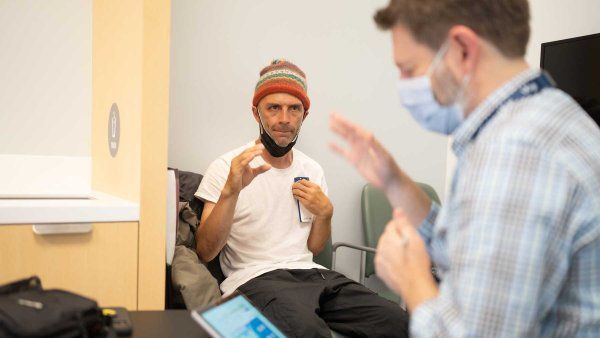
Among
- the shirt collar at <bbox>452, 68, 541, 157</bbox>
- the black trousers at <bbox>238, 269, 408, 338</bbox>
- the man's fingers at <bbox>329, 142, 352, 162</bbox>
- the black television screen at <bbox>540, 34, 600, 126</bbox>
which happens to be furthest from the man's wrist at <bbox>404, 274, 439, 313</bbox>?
the black television screen at <bbox>540, 34, 600, 126</bbox>

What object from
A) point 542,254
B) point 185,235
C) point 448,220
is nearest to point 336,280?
point 185,235

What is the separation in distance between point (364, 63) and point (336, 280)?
1.28 metres

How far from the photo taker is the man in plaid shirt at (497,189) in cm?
65

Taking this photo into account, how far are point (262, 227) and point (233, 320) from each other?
3.71 ft

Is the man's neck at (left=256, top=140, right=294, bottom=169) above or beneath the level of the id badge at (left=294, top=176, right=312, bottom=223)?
above

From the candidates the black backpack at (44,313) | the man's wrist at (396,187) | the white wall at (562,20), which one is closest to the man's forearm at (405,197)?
the man's wrist at (396,187)

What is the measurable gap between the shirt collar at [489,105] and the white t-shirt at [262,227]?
1.23 metres

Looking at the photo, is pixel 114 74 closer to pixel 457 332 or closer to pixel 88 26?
pixel 88 26

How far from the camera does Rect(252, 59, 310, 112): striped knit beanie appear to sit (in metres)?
2.05

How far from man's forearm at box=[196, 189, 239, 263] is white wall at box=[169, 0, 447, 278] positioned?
1.69 ft

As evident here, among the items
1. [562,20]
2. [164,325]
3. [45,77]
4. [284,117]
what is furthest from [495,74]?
[562,20]

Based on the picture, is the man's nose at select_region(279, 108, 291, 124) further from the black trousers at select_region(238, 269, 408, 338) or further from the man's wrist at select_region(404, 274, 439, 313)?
the man's wrist at select_region(404, 274, 439, 313)

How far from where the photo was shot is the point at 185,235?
1.92 m

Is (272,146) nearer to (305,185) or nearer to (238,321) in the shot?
(305,185)
